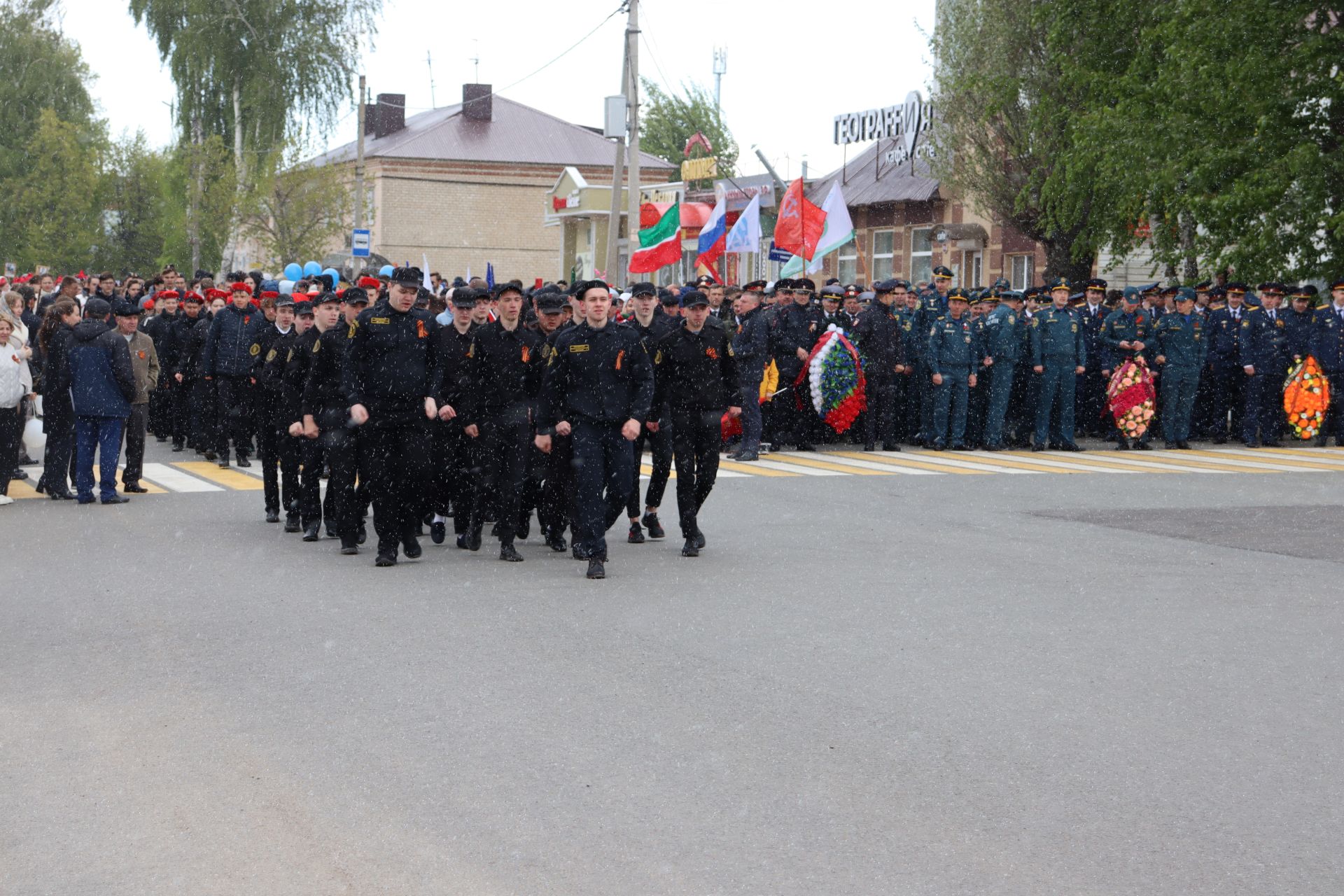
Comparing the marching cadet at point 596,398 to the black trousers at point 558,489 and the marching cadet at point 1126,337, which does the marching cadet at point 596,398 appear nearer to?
the black trousers at point 558,489

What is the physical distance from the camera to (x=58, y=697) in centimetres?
729

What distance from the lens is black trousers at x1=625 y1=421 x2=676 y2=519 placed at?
41.1ft

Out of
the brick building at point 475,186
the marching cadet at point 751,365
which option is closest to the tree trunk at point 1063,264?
the marching cadet at point 751,365

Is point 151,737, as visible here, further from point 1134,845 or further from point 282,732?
point 1134,845

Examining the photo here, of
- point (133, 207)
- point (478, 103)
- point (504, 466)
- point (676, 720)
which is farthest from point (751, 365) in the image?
point (478, 103)

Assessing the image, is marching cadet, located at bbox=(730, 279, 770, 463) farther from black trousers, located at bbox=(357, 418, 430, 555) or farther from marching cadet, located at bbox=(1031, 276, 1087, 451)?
black trousers, located at bbox=(357, 418, 430, 555)

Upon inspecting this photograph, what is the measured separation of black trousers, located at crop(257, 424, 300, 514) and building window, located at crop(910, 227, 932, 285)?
35.8 m

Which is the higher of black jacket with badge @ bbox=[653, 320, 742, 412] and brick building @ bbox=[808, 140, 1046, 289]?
brick building @ bbox=[808, 140, 1046, 289]

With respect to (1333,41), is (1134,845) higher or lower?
lower

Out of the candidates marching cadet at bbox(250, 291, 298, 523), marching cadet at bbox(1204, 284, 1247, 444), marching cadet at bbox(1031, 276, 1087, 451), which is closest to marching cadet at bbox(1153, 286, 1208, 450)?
marching cadet at bbox(1204, 284, 1247, 444)

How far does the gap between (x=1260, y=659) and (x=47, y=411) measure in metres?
11.2

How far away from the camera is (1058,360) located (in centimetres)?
2139

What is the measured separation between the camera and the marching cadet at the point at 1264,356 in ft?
72.6

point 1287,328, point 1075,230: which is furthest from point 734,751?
point 1075,230
